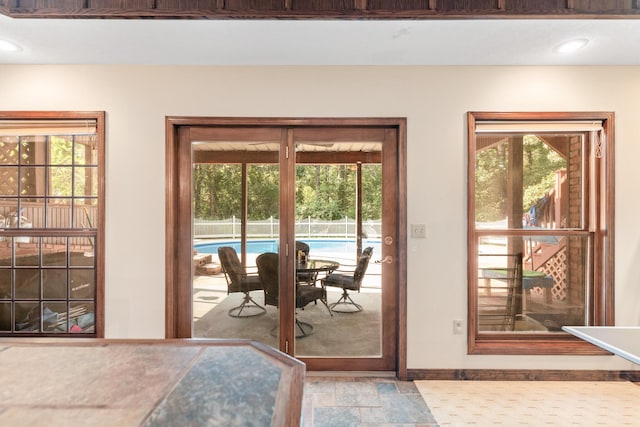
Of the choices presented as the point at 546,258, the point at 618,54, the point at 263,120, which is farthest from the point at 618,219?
the point at 263,120

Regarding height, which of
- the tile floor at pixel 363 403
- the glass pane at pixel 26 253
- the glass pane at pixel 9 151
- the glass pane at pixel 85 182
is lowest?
the tile floor at pixel 363 403

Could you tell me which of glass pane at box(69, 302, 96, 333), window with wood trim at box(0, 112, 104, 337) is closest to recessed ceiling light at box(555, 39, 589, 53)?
window with wood trim at box(0, 112, 104, 337)

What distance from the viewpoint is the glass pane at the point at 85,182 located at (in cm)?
285

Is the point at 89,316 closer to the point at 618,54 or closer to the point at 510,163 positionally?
the point at 510,163

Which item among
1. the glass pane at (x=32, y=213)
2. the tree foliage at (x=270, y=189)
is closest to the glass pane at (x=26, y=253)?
the glass pane at (x=32, y=213)

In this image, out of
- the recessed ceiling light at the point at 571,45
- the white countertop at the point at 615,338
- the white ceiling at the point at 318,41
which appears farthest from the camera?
the recessed ceiling light at the point at 571,45

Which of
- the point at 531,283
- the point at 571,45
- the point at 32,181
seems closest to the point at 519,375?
the point at 531,283

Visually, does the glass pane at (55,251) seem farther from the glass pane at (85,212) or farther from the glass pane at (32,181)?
the glass pane at (32,181)

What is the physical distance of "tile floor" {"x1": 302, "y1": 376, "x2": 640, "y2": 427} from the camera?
2.26 m

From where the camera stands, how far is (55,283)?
9.42 ft

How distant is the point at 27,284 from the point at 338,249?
8.46 feet

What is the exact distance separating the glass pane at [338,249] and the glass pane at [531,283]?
92cm

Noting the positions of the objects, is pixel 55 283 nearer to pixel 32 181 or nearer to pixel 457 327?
pixel 32 181

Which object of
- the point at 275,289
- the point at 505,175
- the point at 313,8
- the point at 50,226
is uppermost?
the point at 313,8
